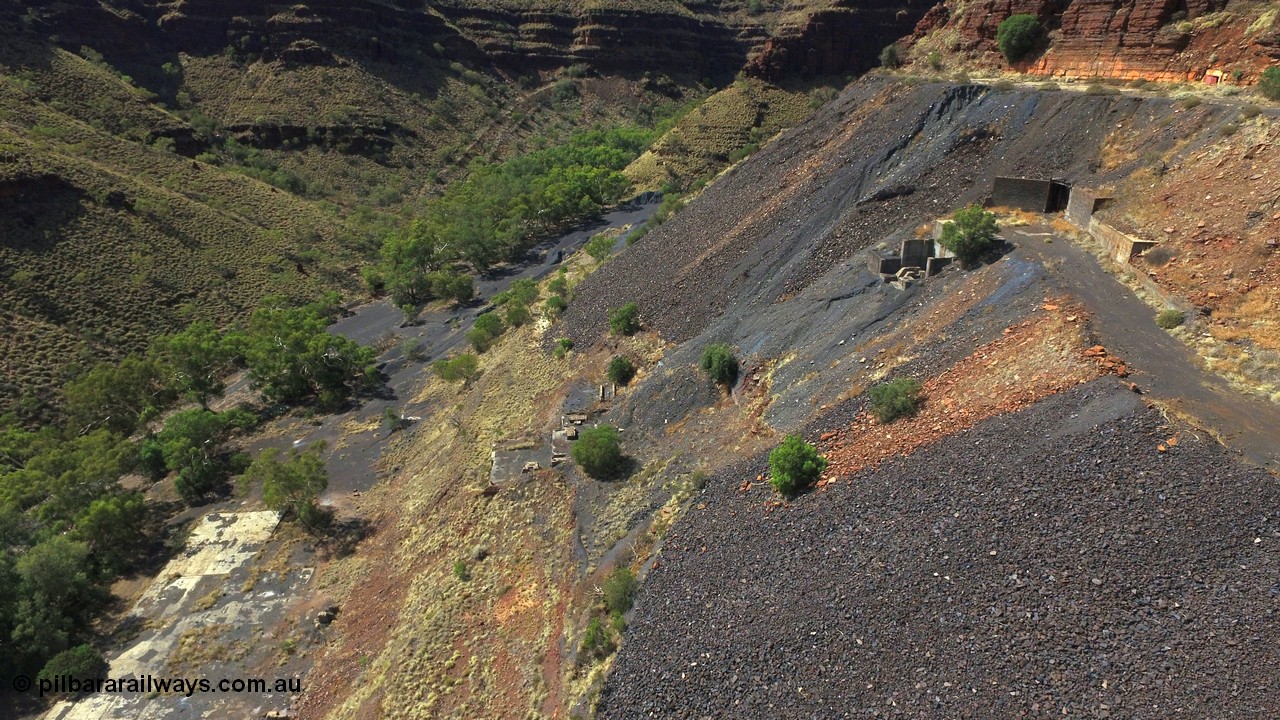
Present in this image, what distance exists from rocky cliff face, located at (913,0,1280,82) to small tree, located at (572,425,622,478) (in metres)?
25.9

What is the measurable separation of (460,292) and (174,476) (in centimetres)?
2287

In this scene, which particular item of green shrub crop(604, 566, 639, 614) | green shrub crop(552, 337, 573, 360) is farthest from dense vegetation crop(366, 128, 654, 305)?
green shrub crop(604, 566, 639, 614)

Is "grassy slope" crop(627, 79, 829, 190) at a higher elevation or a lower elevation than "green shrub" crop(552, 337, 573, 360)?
higher

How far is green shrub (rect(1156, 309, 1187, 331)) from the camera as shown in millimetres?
15469

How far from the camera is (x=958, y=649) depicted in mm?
10695

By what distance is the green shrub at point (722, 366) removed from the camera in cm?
2284

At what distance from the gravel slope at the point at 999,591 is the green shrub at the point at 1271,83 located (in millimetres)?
14885

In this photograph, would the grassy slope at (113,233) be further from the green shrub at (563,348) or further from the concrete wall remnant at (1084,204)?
the concrete wall remnant at (1084,204)

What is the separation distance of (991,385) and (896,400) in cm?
222

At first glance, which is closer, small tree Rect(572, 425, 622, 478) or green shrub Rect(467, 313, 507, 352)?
small tree Rect(572, 425, 622, 478)

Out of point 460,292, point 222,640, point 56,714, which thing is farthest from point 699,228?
point 56,714

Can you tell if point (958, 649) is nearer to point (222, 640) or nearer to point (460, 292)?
point (222, 640)

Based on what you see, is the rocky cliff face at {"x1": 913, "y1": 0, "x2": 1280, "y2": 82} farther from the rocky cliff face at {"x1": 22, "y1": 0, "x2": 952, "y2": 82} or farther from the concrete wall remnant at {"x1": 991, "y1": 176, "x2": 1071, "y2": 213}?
the rocky cliff face at {"x1": 22, "y1": 0, "x2": 952, "y2": 82}

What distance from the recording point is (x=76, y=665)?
69.2 feet
